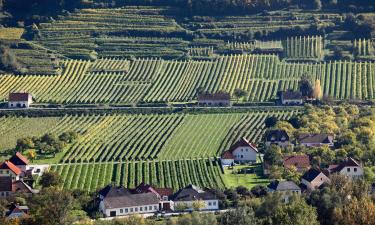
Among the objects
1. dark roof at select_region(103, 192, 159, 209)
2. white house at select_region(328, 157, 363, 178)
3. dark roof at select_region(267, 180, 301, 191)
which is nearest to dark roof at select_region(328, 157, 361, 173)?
white house at select_region(328, 157, 363, 178)

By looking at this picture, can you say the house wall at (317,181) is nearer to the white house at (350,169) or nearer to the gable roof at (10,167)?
the white house at (350,169)

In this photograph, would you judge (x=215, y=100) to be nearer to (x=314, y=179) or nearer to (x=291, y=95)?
(x=291, y=95)

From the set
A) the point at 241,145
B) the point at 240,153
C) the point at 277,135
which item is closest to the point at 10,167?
the point at 240,153

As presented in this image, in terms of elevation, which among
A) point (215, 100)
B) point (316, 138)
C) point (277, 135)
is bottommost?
point (316, 138)

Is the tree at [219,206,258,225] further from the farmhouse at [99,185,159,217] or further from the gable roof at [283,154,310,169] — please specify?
the gable roof at [283,154,310,169]

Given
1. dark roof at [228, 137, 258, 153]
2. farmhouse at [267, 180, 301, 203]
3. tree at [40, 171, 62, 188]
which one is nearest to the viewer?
farmhouse at [267, 180, 301, 203]

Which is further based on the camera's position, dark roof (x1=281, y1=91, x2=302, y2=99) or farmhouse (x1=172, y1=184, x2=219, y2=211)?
dark roof (x1=281, y1=91, x2=302, y2=99)
